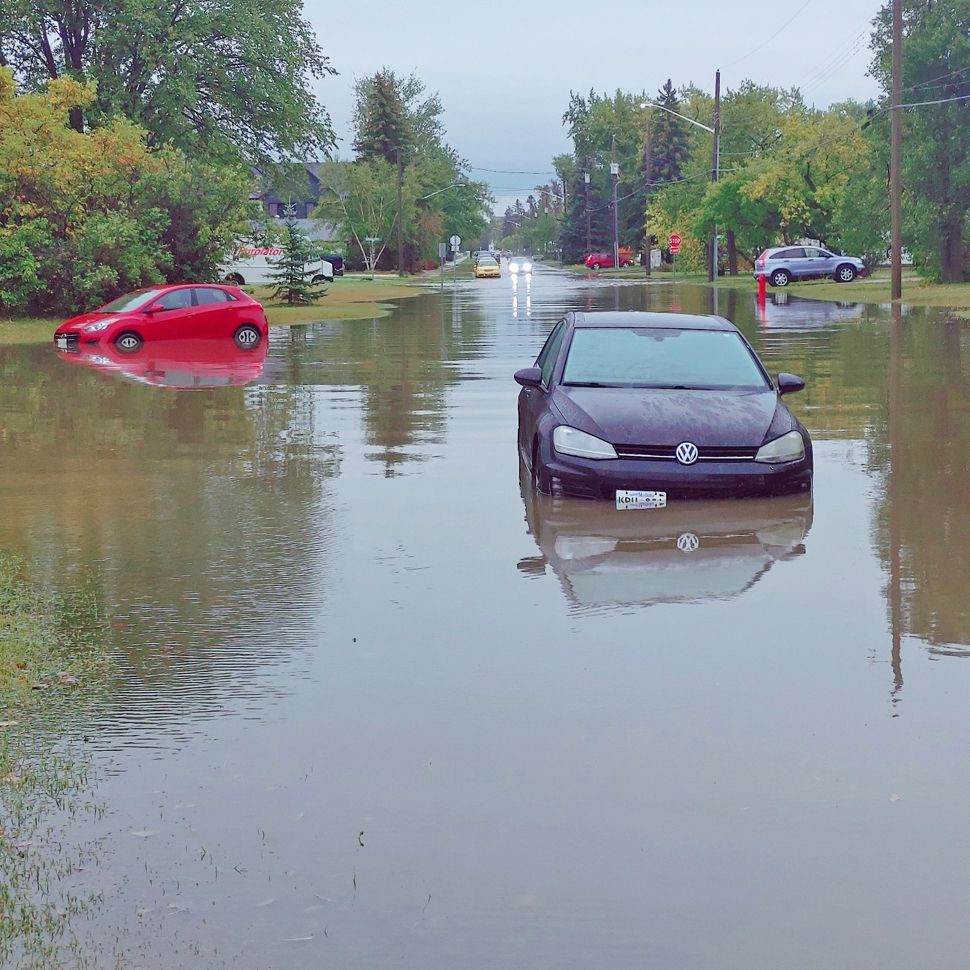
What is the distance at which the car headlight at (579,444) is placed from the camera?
11.7 m

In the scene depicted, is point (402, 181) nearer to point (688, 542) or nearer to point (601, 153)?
point (601, 153)

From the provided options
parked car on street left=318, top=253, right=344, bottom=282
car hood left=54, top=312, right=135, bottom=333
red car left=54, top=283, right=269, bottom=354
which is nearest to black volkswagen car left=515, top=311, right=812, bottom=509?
red car left=54, top=283, right=269, bottom=354

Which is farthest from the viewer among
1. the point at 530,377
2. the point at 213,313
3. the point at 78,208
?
the point at 78,208

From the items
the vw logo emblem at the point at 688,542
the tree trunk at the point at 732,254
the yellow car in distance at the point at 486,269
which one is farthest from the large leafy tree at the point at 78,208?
the yellow car in distance at the point at 486,269

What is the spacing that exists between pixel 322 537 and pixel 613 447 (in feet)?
7.52

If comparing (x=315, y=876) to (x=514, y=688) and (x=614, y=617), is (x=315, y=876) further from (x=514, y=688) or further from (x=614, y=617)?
(x=614, y=617)

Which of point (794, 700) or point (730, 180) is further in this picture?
point (730, 180)

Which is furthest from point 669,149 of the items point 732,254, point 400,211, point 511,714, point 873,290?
point 511,714

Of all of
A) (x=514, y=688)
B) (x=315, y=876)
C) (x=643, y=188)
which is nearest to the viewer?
(x=315, y=876)

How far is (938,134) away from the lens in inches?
2188

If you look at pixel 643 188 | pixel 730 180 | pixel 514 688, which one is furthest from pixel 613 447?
pixel 643 188

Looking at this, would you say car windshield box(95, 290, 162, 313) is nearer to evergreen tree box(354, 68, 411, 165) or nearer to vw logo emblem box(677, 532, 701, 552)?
vw logo emblem box(677, 532, 701, 552)

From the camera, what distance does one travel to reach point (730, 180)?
3086 inches

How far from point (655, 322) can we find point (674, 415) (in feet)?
7.41
